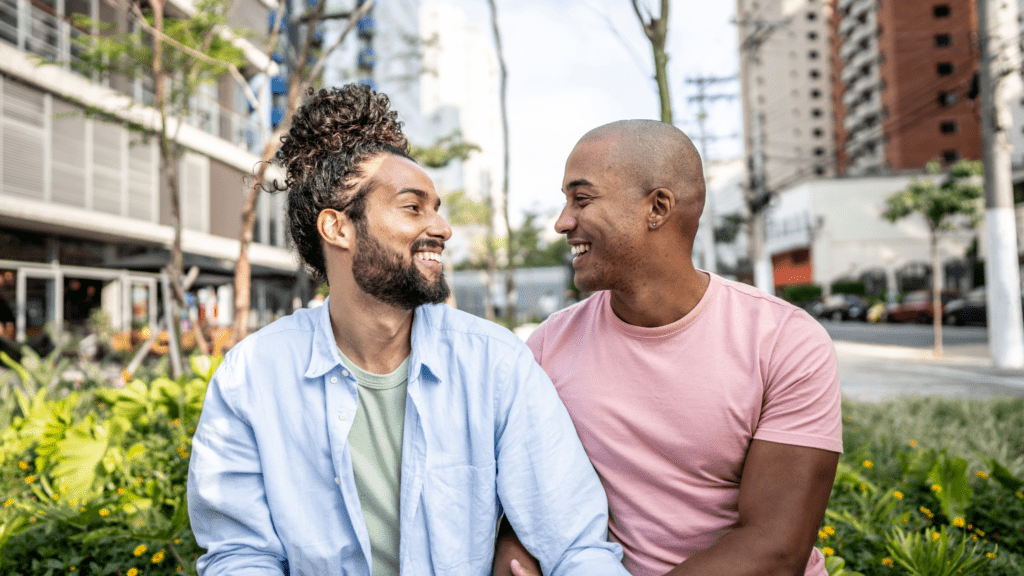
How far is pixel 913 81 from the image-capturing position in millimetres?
54562

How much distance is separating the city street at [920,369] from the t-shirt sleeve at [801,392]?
7087 mm

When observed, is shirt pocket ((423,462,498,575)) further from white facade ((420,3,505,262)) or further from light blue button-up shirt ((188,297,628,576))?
white facade ((420,3,505,262))

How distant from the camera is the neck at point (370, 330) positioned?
210cm

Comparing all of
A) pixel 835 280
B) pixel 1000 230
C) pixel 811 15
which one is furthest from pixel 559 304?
pixel 811 15

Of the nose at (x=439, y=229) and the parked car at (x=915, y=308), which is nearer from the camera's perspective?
the nose at (x=439, y=229)

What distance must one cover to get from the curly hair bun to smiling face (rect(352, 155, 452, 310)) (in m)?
0.14

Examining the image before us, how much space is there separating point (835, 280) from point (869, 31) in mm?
26324

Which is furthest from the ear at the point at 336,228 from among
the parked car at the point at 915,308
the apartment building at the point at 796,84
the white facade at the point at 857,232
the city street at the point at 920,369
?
the apartment building at the point at 796,84

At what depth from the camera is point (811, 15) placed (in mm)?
75500

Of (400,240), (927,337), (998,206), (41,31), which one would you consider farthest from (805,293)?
(400,240)

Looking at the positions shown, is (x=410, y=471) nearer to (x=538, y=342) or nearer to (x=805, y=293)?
(x=538, y=342)

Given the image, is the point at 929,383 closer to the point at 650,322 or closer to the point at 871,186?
the point at 650,322

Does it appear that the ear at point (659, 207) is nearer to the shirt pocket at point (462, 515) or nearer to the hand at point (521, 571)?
the shirt pocket at point (462, 515)

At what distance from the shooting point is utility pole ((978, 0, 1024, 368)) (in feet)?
40.8
